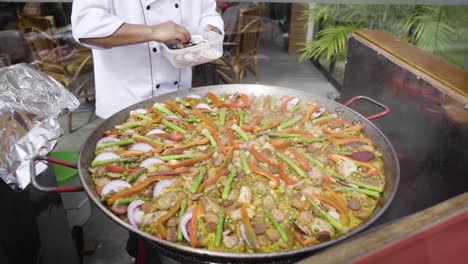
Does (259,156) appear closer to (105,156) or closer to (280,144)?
(280,144)

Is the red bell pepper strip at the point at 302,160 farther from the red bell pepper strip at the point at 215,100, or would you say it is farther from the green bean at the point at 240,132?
the red bell pepper strip at the point at 215,100

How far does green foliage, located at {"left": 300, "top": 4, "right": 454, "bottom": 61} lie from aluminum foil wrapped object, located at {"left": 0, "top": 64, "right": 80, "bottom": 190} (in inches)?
130

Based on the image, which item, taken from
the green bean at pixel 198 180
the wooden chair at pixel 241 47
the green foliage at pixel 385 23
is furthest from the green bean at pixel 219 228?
the wooden chair at pixel 241 47

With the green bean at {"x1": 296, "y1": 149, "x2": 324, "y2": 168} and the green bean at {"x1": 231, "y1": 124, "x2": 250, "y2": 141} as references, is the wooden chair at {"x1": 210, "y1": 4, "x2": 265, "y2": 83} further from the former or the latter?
the green bean at {"x1": 296, "y1": 149, "x2": 324, "y2": 168}

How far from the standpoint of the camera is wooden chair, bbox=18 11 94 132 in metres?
4.44

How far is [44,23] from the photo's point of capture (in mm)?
4418

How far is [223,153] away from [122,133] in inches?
25.3

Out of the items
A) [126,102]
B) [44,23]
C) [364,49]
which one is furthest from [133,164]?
[44,23]

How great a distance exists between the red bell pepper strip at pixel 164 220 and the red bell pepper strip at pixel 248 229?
306mm

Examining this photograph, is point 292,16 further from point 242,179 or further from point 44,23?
point 242,179

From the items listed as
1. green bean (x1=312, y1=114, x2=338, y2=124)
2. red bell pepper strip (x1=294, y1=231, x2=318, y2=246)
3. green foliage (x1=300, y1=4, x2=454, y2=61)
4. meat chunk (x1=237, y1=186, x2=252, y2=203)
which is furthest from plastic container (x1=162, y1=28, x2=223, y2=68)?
green foliage (x1=300, y1=4, x2=454, y2=61)

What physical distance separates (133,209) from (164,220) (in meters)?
0.16

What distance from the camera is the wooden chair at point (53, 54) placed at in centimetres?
444

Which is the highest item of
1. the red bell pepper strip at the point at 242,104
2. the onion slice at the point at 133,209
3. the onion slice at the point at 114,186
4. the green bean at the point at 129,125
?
the red bell pepper strip at the point at 242,104
